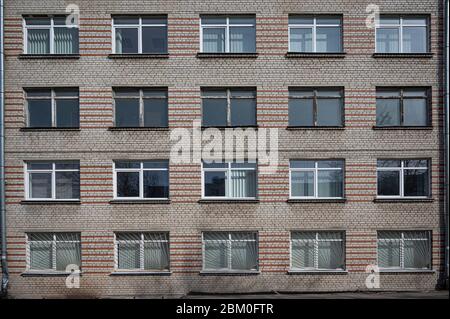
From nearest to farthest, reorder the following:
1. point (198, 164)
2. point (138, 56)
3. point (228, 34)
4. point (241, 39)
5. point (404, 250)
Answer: point (198, 164) → point (138, 56) → point (404, 250) → point (228, 34) → point (241, 39)

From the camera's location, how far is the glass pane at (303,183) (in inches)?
571

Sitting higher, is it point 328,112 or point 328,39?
point 328,39

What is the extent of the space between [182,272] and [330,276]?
5143 millimetres

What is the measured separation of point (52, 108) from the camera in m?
14.6

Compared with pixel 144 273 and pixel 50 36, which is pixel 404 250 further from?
pixel 50 36

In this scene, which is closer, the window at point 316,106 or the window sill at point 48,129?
the window sill at point 48,129

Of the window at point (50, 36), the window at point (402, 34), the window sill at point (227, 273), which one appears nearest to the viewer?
the window sill at point (227, 273)

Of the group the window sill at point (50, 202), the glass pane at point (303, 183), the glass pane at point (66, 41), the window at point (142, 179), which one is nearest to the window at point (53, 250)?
the window sill at point (50, 202)

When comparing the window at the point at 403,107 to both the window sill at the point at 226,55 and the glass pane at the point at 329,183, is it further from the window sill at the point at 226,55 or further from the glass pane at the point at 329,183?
the window sill at the point at 226,55

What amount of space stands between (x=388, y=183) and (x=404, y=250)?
2426mm

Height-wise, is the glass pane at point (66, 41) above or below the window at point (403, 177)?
above

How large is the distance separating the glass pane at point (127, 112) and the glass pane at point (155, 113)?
354 millimetres

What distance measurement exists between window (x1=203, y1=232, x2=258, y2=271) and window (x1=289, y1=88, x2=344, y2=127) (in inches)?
177

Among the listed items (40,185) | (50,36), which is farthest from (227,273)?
(50,36)
